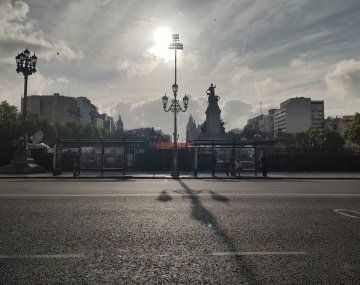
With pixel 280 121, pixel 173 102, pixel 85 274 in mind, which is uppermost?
pixel 280 121

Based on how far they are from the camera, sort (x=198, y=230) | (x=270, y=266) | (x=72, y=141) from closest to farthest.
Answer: (x=270, y=266) < (x=198, y=230) < (x=72, y=141)

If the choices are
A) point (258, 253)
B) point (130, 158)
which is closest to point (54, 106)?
point (130, 158)

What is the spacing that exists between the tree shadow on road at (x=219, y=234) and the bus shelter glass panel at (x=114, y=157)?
2060cm

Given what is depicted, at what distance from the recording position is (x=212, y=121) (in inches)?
2106

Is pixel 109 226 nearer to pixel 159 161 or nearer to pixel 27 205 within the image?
pixel 27 205

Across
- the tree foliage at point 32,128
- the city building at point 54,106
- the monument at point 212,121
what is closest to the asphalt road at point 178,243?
the tree foliage at point 32,128

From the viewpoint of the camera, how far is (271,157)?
34.9m

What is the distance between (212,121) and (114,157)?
25.7 metres

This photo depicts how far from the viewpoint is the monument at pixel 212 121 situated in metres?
51.7

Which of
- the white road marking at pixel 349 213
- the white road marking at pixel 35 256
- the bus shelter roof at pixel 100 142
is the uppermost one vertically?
the bus shelter roof at pixel 100 142

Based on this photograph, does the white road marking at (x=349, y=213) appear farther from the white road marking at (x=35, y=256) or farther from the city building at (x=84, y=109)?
the city building at (x=84, y=109)

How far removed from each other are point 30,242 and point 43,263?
122 centimetres

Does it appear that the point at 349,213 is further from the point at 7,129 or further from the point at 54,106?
the point at 54,106

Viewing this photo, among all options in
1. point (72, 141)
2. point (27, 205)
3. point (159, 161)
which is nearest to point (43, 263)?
point (27, 205)
